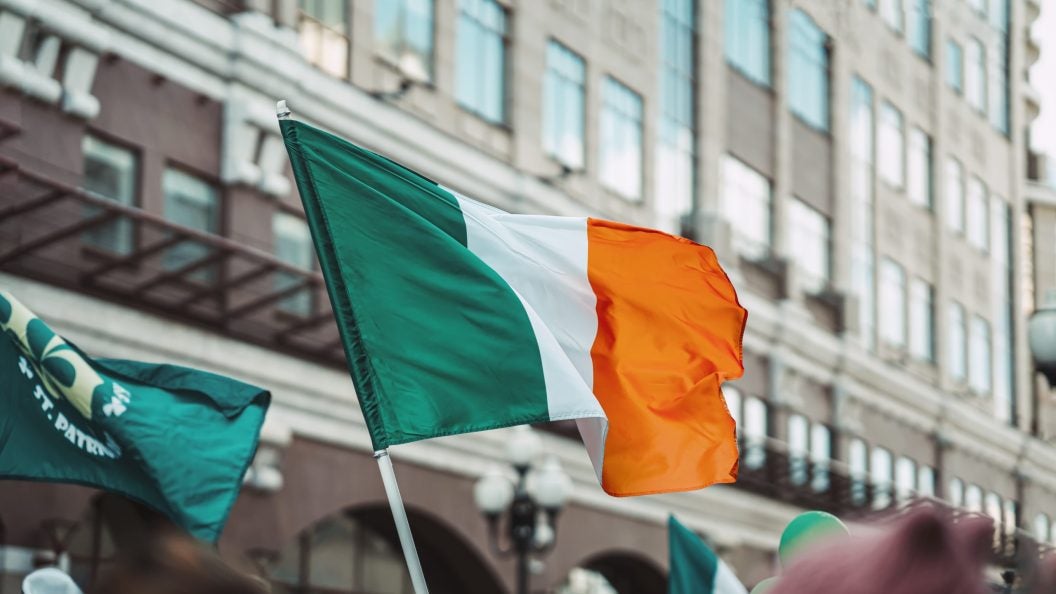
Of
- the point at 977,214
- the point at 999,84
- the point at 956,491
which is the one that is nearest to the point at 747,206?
the point at 956,491

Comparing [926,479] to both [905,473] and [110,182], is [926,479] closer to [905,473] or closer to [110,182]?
[905,473]

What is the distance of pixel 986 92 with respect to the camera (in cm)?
4916

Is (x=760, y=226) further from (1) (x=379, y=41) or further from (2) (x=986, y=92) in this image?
(2) (x=986, y=92)

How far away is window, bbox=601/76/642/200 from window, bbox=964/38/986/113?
64.0 ft

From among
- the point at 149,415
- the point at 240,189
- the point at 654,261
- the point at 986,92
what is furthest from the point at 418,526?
the point at 986,92

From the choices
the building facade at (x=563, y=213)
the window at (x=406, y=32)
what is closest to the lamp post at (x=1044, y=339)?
the building facade at (x=563, y=213)

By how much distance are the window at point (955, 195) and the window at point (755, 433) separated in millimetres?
12980

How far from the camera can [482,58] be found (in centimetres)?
2622

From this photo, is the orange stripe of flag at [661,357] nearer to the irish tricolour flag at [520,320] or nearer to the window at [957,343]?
the irish tricolour flag at [520,320]

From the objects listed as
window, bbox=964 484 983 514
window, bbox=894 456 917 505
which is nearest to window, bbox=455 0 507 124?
window, bbox=894 456 917 505

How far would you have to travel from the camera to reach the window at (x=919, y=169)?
43.1 m

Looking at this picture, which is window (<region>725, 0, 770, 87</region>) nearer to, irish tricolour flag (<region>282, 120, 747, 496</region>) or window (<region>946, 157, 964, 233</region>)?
window (<region>946, 157, 964, 233</region>)

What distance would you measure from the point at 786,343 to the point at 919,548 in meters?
A: 32.5

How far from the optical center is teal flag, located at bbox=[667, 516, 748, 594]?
346 inches
